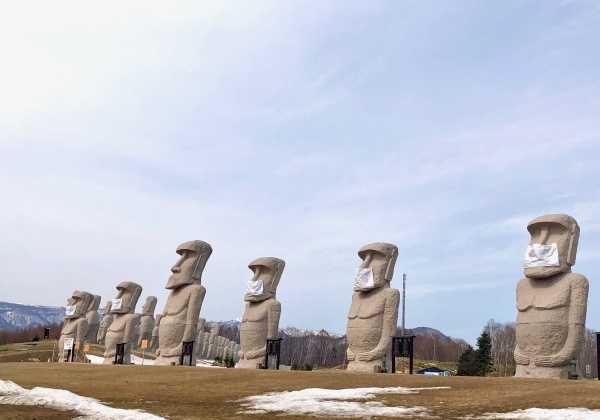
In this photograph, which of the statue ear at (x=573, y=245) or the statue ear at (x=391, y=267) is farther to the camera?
the statue ear at (x=391, y=267)

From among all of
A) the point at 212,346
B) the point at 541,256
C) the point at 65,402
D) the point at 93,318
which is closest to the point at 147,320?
the point at 93,318

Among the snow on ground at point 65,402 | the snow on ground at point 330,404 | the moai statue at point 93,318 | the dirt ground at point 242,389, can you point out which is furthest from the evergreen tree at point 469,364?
the snow on ground at point 65,402

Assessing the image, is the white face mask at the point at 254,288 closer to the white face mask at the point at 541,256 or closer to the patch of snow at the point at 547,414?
the white face mask at the point at 541,256

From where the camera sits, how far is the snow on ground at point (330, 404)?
11.8m

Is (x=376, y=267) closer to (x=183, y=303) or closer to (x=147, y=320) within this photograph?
(x=183, y=303)

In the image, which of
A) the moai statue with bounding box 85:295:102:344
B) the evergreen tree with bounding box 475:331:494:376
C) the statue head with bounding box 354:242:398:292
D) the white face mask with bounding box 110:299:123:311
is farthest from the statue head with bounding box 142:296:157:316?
the statue head with bounding box 354:242:398:292

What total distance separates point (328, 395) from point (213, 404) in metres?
A: 2.50

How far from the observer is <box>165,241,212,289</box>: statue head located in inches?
1184

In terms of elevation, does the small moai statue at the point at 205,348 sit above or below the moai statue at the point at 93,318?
below

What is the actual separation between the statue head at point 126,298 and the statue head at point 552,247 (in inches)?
862

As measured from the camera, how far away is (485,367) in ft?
120

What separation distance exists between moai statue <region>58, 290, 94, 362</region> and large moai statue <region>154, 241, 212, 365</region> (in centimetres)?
1160

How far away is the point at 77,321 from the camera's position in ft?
129

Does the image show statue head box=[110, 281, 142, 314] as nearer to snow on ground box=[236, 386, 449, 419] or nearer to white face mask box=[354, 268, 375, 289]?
white face mask box=[354, 268, 375, 289]
